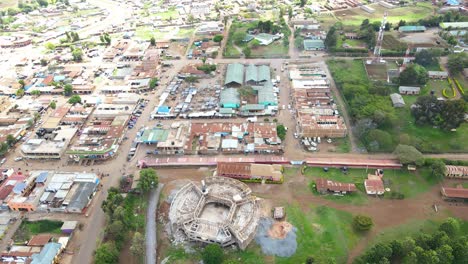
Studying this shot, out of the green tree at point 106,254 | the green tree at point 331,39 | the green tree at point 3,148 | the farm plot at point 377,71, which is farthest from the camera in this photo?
the green tree at point 331,39

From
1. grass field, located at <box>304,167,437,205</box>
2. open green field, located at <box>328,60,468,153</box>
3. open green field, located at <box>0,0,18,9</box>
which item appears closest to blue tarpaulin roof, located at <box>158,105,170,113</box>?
grass field, located at <box>304,167,437,205</box>

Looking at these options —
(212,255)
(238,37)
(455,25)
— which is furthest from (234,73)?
(455,25)

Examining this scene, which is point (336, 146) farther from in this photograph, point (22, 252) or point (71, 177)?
point (22, 252)

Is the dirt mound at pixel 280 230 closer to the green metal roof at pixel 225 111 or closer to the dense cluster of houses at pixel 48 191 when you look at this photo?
the dense cluster of houses at pixel 48 191

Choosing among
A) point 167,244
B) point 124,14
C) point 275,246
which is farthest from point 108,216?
point 124,14

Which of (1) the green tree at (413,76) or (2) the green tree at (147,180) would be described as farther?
(1) the green tree at (413,76)

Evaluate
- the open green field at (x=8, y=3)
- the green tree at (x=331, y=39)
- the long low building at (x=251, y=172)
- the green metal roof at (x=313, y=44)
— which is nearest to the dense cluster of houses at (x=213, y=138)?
the long low building at (x=251, y=172)

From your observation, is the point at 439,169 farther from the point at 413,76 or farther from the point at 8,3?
the point at 8,3
